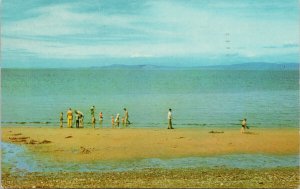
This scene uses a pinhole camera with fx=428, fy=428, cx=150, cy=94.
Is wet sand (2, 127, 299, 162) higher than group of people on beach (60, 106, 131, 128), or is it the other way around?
group of people on beach (60, 106, 131, 128)

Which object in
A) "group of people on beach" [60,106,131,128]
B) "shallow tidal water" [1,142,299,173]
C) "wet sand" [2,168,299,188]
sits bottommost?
"wet sand" [2,168,299,188]

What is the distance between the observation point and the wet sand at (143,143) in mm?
25328

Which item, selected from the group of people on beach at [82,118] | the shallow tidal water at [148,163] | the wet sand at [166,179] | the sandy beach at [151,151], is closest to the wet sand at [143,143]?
the sandy beach at [151,151]

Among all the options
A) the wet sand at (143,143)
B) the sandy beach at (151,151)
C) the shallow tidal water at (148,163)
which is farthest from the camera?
the wet sand at (143,143)

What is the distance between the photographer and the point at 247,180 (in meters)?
18.2

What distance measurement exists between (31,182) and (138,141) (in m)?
12.1

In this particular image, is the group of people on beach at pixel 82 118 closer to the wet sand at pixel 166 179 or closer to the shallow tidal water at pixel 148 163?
the shallow tidal water at pixel 148 163

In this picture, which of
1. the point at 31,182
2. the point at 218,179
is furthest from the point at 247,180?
the point at 31,182

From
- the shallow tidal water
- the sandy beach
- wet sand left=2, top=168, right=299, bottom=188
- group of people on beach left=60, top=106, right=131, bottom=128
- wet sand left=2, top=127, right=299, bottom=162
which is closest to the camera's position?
wet sand left=2, top=168, right=299, bottom=188

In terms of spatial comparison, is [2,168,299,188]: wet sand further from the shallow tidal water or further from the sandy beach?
the shallow tidal water

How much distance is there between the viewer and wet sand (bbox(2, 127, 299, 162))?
2533cm

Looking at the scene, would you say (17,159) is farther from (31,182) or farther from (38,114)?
(38,114)

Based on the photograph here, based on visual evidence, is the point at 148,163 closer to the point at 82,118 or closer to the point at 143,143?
the point at 143,143

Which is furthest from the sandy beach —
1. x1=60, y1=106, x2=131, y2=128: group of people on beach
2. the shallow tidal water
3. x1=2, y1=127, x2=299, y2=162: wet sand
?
x1=60, y1=106, x2=131, y2=128: group of people on beach
